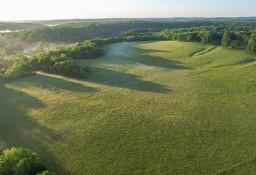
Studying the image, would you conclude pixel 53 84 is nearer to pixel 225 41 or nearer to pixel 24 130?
pixel 24 130

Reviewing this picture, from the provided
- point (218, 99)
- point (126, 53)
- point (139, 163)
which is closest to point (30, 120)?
point (139, 163)

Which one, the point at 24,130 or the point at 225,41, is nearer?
the point at 24,130

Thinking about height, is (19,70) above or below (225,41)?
below

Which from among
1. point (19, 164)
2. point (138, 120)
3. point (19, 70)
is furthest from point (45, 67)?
point (19, 164)

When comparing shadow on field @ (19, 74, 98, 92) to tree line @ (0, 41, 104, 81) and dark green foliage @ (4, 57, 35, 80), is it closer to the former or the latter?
dark green foliage @ (4, 57, 35, 80)

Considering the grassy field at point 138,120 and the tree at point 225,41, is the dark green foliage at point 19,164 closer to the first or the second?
the grassy field at point 138,120

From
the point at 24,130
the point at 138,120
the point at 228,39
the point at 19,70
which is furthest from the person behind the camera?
the point at 228,39

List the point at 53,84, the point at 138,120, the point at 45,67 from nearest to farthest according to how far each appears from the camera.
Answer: the point at 138,120
the point at 53,84
the point at 45,67

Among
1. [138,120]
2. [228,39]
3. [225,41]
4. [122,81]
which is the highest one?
[228,39]
